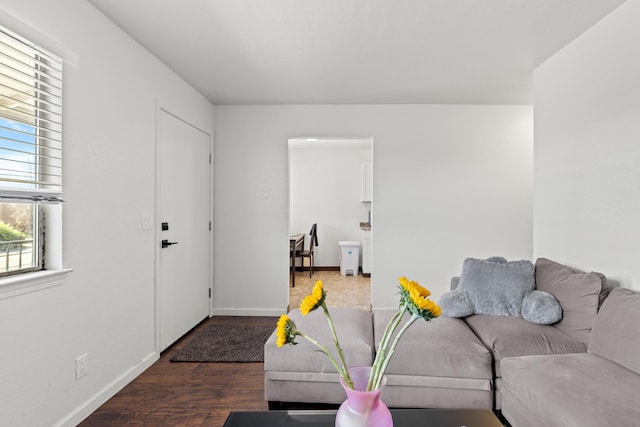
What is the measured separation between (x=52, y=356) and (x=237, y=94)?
286 centimetres

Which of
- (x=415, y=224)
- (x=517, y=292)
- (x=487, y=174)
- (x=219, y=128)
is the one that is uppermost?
(x=219, y=128)

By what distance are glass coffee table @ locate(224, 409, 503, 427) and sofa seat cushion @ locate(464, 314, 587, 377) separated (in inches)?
30.7

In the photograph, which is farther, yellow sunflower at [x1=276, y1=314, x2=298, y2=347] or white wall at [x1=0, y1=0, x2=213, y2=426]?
white wall at [x1=0, y1=0, x2=213, y2=426]

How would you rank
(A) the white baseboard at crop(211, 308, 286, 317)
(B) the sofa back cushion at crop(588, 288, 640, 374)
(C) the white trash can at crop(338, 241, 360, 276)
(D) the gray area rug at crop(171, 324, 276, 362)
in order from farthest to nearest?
1. (C) the white trash can at crop(338, 241, 360, 276)
2. (A) the white baseboard at crop(211, 308, 286, 317)
3. (D) the gray area rug at crop(171, 324, 276, 362)
4. (B) the sofa back cushion at crop(588, 288, 640, 374)

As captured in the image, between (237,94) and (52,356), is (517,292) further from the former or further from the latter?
(237,94)

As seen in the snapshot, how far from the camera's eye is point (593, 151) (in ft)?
7.75

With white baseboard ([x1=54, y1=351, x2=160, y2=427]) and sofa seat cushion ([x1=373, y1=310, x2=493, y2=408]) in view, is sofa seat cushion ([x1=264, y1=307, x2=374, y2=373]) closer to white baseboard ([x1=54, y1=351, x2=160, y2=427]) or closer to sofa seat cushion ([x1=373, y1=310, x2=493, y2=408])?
sofa seat cushion ([x1=373, y1=310, x2=493, y2=408])

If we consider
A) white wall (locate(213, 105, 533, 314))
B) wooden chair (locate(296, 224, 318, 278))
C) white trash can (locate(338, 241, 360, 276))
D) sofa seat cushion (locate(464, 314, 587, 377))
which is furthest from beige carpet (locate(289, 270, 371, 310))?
sofa seat cushion (locate(464, 314, 587, 377))

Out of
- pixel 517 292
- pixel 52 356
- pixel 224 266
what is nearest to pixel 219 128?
pixel 224 266

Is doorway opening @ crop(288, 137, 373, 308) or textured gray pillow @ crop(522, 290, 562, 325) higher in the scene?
doorway opening @ crop(288, 137, 373, 308)

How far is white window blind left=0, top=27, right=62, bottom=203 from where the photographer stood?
1.64 m

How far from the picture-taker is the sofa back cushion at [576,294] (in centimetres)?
211

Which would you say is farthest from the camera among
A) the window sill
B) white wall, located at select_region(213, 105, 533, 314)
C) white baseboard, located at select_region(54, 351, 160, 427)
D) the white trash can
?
the white trash can

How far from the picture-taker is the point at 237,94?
3.80 meters
